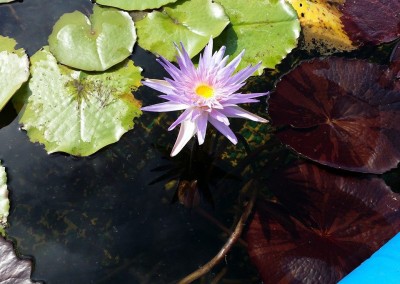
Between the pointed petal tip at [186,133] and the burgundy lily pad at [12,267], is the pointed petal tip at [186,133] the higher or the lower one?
the higher one

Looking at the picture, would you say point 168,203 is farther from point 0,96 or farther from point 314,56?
point 314,56

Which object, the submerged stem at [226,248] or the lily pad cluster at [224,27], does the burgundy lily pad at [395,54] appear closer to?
the lily pad cluster at [224,27]

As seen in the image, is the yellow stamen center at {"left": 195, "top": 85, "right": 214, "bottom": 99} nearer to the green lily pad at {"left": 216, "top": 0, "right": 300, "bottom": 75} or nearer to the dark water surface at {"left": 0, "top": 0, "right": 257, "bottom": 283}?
the dark water surface at {"left": 0, "top": 0, "right": 257, "bottom": 283}

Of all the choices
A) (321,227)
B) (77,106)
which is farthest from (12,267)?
(321,227)

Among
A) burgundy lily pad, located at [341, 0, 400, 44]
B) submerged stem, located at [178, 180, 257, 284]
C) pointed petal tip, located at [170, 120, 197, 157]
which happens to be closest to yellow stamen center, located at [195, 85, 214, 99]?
pointed petal tip, located at [170, 120, 197, 157]

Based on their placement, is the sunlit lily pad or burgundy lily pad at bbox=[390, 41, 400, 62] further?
the sunlit lily pad

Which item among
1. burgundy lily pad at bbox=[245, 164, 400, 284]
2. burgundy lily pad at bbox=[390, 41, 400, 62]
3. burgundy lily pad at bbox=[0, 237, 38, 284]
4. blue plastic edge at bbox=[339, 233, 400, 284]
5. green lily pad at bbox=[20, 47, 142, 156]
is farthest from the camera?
burgundy lily pad at bbox=[390, 41, 400, 62]

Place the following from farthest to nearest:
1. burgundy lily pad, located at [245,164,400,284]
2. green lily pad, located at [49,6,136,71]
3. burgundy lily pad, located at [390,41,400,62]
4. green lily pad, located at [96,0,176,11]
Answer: burgundy lily pad, located at [390,41,400,62]
green lily pad, located at [96,0,176,11]
green lily pad, located at [49,6,136,71]
burgundy lily pad, located at [245,164,400,284]

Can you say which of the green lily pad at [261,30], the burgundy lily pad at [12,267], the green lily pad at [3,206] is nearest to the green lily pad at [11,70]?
the green lily pad at [3,206]

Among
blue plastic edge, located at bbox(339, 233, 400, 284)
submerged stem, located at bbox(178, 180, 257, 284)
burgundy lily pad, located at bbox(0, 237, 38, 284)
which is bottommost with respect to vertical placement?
burgundy lily pad, located at bbox(0, 237, 38, 284)
